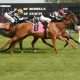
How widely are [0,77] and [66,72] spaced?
79.7 inches

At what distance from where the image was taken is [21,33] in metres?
18.9

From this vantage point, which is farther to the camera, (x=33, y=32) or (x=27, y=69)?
(x=33, y=32)

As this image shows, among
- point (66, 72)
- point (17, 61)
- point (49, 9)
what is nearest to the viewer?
point (66, 72)

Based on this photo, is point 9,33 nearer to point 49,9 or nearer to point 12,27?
point 12,27

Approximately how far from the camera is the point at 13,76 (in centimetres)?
1225

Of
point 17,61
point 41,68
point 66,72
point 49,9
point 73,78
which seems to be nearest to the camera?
point 73,78

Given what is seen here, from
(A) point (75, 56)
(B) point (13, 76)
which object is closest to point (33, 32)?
(A) point (75, 56)

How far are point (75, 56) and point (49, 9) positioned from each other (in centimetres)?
1676

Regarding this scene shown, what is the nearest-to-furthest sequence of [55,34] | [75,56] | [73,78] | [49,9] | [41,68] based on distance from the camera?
[73,78] → [41,68] → [75,56] → [55,34] → [49,9]

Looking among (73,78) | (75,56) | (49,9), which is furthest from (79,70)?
(49,9)

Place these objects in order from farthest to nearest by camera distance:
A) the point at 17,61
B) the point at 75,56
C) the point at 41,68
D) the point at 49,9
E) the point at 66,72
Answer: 1. the point at 49,9
2. the point at 75,56
3. the point at 17,61
4. the point at 41,68
5. the point at 66,72

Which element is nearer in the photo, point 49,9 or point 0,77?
point 0,77

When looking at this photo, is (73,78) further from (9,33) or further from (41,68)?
(9,33)

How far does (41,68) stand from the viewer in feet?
45.6
